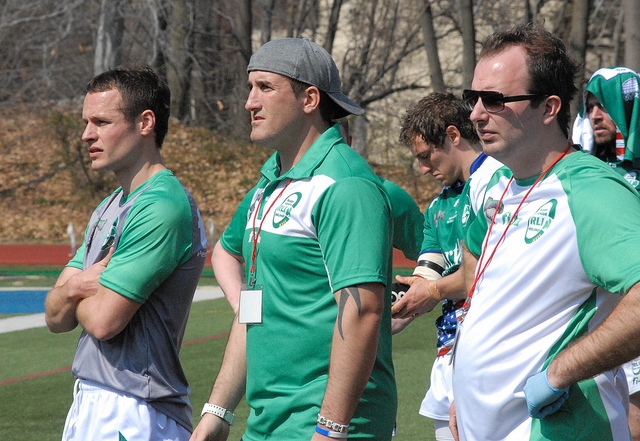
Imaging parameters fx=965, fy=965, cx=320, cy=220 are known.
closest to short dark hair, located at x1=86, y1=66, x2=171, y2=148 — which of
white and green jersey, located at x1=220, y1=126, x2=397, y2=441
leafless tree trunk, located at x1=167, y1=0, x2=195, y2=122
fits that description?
white and green jersey, located at x1=220, y1=126, x2=397, y2=441

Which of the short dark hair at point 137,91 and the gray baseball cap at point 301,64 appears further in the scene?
the short dark hair at point 137,91

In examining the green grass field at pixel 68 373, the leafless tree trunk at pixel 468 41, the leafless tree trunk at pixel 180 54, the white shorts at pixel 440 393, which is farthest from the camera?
the leafless tree trunk at pixel 180 54

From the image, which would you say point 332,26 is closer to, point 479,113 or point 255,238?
point 255,238

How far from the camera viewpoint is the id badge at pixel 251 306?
340cm

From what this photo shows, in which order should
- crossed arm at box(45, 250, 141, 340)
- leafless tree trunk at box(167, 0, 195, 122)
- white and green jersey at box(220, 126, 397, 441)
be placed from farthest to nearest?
leafless tree trunk at box(167, 0, 195, 122) → crossed arm at box(45, 250, 141, 340) → white and green jersey at box(220, 126, 397, 441)

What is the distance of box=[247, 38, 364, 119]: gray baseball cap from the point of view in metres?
3.46

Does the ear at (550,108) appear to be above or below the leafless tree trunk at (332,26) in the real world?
below

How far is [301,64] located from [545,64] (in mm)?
861

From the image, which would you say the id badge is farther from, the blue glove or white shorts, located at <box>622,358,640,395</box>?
white shorts, located at <box>622,358,640,395</box>

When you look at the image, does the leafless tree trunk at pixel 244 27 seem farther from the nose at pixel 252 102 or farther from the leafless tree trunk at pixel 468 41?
the nose at pixel 252 102

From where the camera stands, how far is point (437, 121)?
5.15 m

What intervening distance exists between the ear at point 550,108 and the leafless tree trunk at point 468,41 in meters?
18.6

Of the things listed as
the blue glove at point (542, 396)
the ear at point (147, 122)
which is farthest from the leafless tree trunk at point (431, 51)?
the blue glove at point (542, 396)

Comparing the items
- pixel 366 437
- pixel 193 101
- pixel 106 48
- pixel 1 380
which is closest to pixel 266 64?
pixel 366 437
